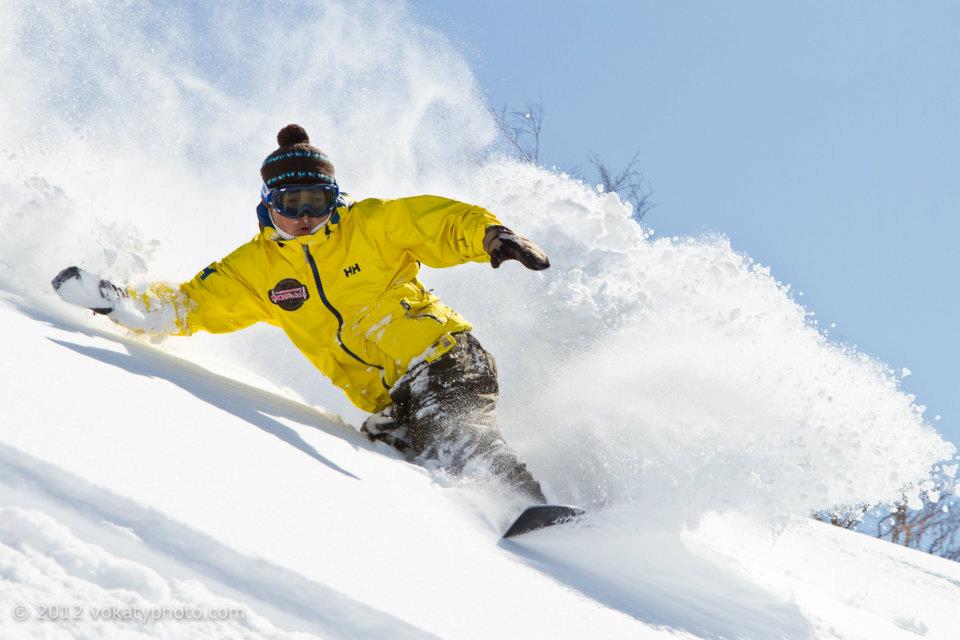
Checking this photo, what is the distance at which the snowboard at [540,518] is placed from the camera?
Answer: 276 cm

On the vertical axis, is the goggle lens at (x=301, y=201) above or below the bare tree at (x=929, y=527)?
below

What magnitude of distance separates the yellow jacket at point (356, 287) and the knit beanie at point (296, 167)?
177mm

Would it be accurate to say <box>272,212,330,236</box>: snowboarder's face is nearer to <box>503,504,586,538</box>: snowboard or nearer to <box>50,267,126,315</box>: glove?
<box>50,267,126,315</box>: glove

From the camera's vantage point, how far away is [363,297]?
12.2ft

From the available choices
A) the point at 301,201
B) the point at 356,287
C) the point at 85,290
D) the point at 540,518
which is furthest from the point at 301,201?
the point at 540,518

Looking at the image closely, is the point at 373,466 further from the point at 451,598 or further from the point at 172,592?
the point at 172,592

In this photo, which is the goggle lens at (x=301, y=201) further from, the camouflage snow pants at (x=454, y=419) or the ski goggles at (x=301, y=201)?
the camouflage snow pants at (x=454, y=419)

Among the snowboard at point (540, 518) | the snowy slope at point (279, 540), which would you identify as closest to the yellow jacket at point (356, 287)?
the snowy slope at point (279, 540)

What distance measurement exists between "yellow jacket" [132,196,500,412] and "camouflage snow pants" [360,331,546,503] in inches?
3.3

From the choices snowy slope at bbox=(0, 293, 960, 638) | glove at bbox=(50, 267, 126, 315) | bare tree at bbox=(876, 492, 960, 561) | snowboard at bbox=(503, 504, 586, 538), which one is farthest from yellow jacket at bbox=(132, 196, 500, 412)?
bare tree at bbox=(876, 492, 960, 561)

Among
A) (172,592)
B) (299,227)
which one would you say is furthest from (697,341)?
(172,592)

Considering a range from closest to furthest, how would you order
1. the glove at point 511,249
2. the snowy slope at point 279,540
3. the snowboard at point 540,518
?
the snowy slope at point 279,540
the snowboard at point 540,518
the glove at point 511,249

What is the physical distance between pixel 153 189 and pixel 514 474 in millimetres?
3972

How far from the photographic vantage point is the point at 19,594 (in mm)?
1289
